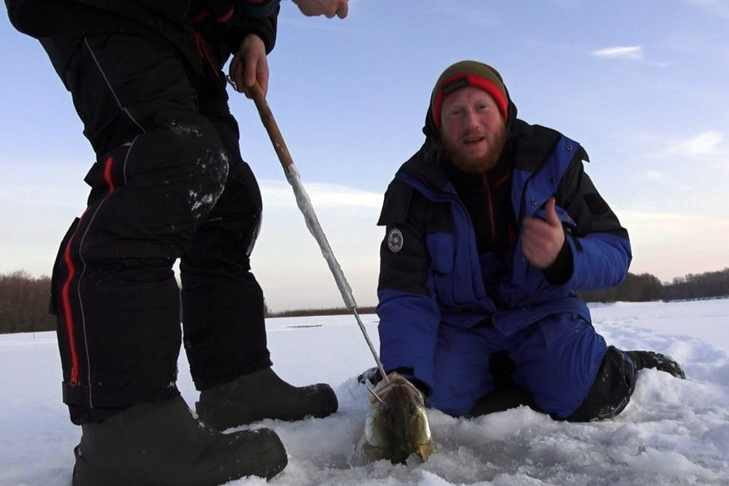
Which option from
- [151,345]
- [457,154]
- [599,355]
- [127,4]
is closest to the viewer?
[151,345]

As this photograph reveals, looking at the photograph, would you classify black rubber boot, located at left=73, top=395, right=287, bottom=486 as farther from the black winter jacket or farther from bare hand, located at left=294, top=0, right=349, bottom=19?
bare hand, located at left=294, top=0, right=349, bottom=19

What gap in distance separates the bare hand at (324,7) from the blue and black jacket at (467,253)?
2.38ft

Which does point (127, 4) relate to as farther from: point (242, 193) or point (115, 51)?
point (242, 193)

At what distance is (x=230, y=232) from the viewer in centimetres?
207

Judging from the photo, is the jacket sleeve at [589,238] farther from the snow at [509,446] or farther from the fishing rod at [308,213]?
the fishing rod at [308,213]

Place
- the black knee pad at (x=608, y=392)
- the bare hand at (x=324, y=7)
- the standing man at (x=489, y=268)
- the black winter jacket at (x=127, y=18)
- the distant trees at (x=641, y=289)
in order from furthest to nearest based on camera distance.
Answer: the distant trees at (x=641, y=289) → the standing man at (x=489, y=268) → the black knee pad at (x=608, y=392) → the bare hand at (x=324, y=7) → the black winter jacket at (x=127, y=18)

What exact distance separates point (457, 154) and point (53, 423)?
1.85 metres

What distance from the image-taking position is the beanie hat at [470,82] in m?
2.41

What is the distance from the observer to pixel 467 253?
229cm

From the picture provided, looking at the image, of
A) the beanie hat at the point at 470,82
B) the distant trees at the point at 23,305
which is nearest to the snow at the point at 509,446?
the beanie hat at the point at 470,82

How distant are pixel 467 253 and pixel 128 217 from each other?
4.28ft

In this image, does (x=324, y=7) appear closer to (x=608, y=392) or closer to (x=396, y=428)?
(x=396, y=428)

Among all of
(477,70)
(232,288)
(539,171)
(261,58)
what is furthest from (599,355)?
(261,58)

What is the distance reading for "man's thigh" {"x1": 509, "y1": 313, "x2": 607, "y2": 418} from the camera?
2.10m
